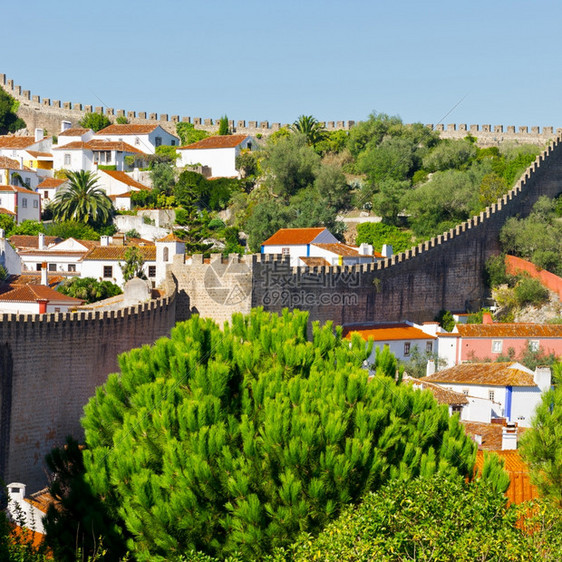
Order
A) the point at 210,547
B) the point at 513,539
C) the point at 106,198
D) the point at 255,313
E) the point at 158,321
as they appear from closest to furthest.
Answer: the point at 513,539, the point at 210,547, the point at 255,313, the point at 158,321, the point at 106,198

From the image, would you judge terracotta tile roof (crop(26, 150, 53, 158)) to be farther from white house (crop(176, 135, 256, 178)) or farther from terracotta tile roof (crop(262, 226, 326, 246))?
terracotta tile roof (crop(262, 226, 326, 246))

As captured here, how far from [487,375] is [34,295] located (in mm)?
13389

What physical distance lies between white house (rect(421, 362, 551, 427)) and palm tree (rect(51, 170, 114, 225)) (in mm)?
24538

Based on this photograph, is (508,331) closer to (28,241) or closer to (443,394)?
(443,394)

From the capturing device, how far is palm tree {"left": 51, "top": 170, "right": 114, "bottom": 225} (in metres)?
53.4

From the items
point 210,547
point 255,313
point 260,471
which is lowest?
point 210,547

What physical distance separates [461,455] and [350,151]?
4407 centimetres

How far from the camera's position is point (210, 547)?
56.0 ft

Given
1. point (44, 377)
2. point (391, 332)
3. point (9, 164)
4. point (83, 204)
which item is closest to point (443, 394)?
point (391, 332)

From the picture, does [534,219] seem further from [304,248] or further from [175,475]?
[175,475]

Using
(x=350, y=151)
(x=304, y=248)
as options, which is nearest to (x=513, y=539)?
(x=304, y=248)

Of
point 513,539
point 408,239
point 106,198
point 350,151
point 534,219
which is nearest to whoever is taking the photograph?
point 513,539

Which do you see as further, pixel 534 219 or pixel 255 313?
pixel 534 219

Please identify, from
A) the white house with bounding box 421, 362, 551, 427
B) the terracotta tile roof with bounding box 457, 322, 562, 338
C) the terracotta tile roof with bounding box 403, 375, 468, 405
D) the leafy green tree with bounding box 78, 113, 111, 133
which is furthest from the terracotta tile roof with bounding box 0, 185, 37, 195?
the terracotta tile roof with bounding box 403, 375, 468, 405
